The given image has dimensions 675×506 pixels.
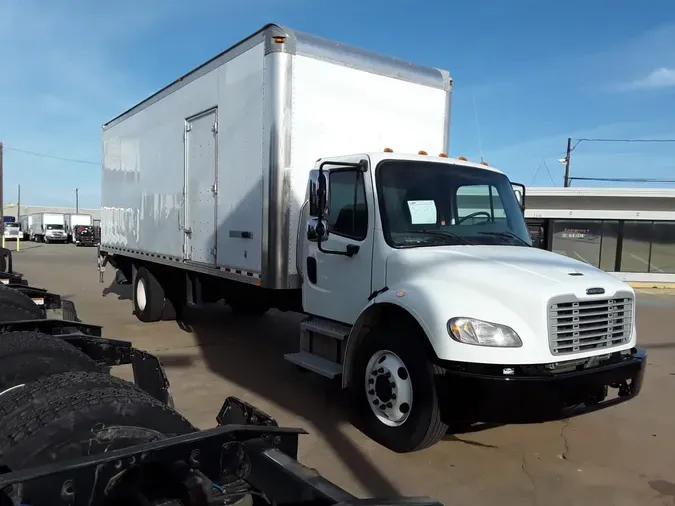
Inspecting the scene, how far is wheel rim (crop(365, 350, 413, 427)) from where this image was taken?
167 inches

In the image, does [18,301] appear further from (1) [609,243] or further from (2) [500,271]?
(1) [609,243]

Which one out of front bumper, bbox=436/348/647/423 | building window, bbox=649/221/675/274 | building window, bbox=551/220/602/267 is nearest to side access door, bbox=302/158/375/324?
front bumper, bbox=436/348/647/423

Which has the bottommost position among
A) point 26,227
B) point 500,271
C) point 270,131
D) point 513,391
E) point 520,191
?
point 26,227

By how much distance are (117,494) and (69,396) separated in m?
0.53

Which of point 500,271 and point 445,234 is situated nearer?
point 500,271

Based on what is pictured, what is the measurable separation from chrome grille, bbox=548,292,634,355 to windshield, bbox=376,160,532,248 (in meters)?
1.13

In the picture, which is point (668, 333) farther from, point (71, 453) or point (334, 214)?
point (71, 453)

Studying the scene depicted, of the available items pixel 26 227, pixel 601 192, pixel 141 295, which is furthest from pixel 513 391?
pixel 26 227

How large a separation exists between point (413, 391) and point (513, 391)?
77 cm

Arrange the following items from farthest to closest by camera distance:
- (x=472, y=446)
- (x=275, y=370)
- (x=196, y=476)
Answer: (x=275, y=370), (x=472, y=446), (x=196, y=476)

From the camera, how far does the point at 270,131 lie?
18.5 feet

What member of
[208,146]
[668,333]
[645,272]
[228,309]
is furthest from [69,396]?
[645,272]

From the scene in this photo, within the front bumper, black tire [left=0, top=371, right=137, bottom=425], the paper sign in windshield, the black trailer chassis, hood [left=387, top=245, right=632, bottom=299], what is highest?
the paper sign in windshield

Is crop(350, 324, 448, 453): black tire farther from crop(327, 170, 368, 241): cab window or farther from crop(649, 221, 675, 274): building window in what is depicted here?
crop(649, 221, 675, 274): building window
